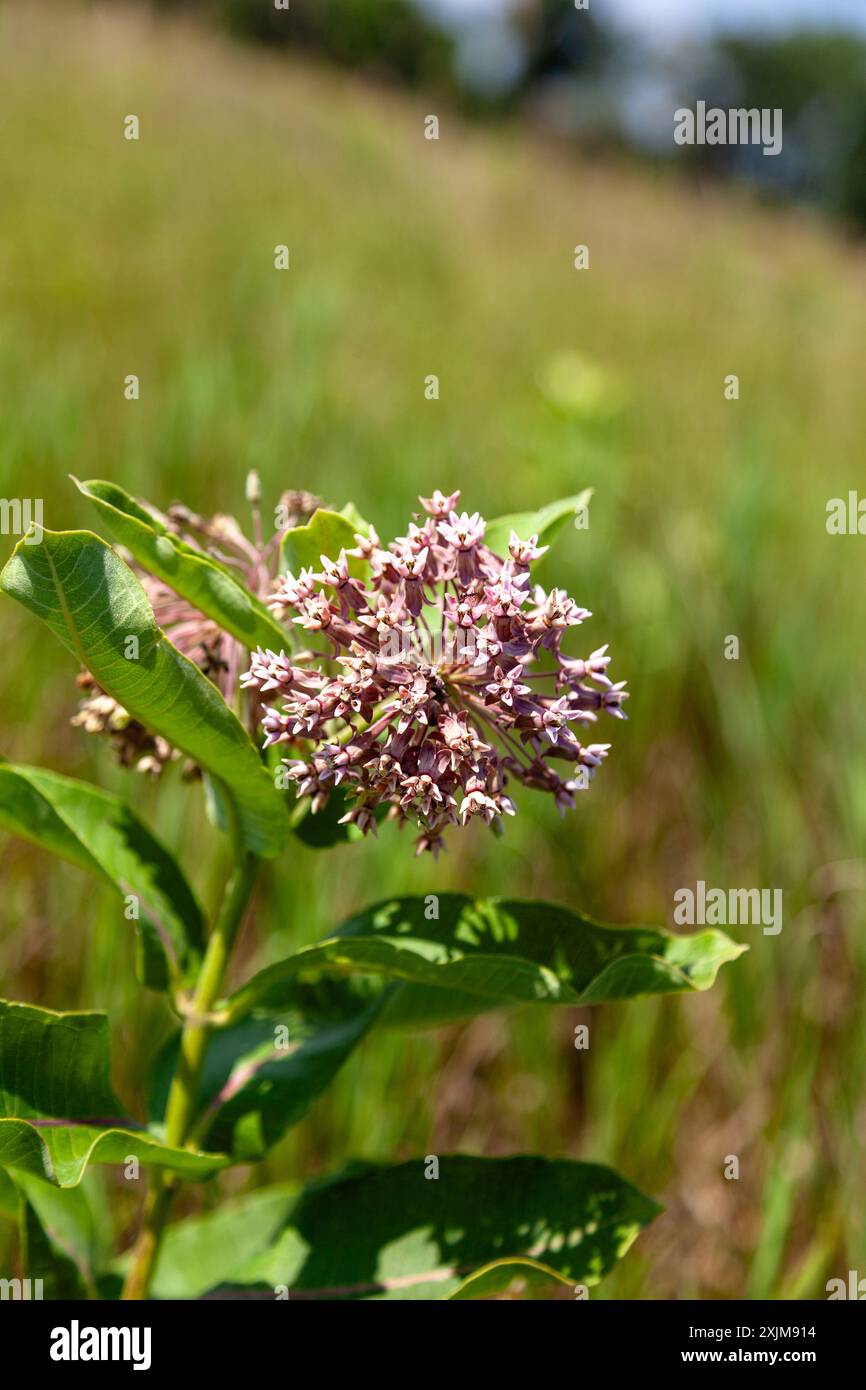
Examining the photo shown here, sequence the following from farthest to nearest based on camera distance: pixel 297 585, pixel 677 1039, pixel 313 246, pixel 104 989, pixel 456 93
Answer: pixel 456 93 < pixel 313 246 < pixel 677 1039 < pixel 104 989 < pixel 297 585

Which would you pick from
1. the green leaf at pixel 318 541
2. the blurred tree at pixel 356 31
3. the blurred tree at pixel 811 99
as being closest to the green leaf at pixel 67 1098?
the green leaf at pixel 318 541

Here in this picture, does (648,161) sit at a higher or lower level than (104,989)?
higher

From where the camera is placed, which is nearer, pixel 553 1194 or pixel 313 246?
pixel 553 1194

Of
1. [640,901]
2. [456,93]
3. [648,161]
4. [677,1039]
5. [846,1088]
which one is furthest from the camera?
[456,93]

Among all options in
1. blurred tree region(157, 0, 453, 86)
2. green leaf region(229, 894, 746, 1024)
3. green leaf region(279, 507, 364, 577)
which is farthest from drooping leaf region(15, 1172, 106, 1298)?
blurred tree region(157, 0, 453, 86)

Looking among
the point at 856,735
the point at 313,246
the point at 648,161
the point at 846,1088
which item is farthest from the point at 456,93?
the point at 846,1088

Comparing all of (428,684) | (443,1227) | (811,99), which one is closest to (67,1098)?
(443,1227)
